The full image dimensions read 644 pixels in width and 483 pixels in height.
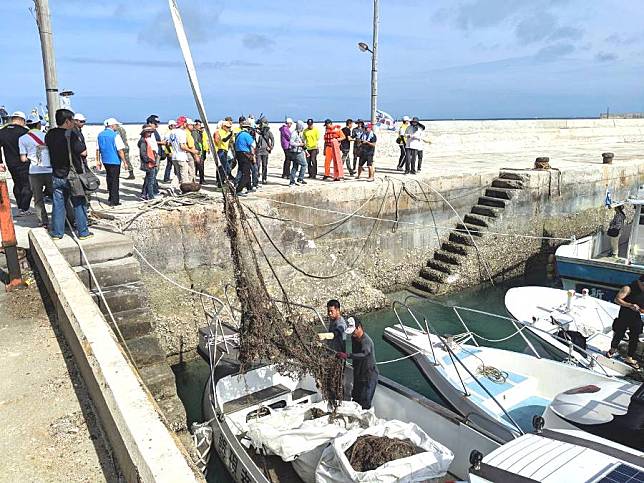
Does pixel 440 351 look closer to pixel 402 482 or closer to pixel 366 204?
pixel 402 482

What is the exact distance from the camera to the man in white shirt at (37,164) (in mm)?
8021

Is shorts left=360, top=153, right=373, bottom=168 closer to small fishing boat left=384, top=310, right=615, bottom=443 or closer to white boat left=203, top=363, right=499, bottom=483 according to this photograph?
small fishing boat left=384, top=310, right=615, bottom=443

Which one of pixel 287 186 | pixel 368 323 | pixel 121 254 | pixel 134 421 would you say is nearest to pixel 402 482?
pixel 134 421

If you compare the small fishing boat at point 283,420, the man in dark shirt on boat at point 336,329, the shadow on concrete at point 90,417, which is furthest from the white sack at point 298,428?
the shadow on concrete at point 90,417

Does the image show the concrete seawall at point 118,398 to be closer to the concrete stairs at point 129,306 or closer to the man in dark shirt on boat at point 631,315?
the concrete stairs at point 129,306

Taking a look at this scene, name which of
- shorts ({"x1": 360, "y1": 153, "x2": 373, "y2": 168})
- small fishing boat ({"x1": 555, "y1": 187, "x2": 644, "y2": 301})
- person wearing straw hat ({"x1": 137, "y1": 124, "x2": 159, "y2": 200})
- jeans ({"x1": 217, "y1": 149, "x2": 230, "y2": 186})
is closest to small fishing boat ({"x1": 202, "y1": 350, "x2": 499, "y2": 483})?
jeans ({"x1": 217, "y1": 149, "x2": 230, "y2": 186})

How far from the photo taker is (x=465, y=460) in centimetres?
579

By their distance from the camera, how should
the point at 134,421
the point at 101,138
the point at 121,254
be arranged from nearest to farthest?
the point at 134,421 < the point at 121,254 < the point at 101,138

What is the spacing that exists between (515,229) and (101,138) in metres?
10.9

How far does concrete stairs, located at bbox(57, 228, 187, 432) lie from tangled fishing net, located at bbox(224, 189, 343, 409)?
1121 mm

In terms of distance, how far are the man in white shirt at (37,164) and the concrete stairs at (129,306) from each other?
1.59m

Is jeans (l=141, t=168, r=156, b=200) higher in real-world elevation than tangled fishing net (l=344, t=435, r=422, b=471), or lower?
higher

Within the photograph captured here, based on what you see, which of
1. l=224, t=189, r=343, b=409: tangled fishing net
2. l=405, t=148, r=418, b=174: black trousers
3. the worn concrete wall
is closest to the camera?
l=224, t=189, r=343, b=409: tangled fishing net

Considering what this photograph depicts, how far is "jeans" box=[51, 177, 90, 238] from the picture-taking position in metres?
6.84
